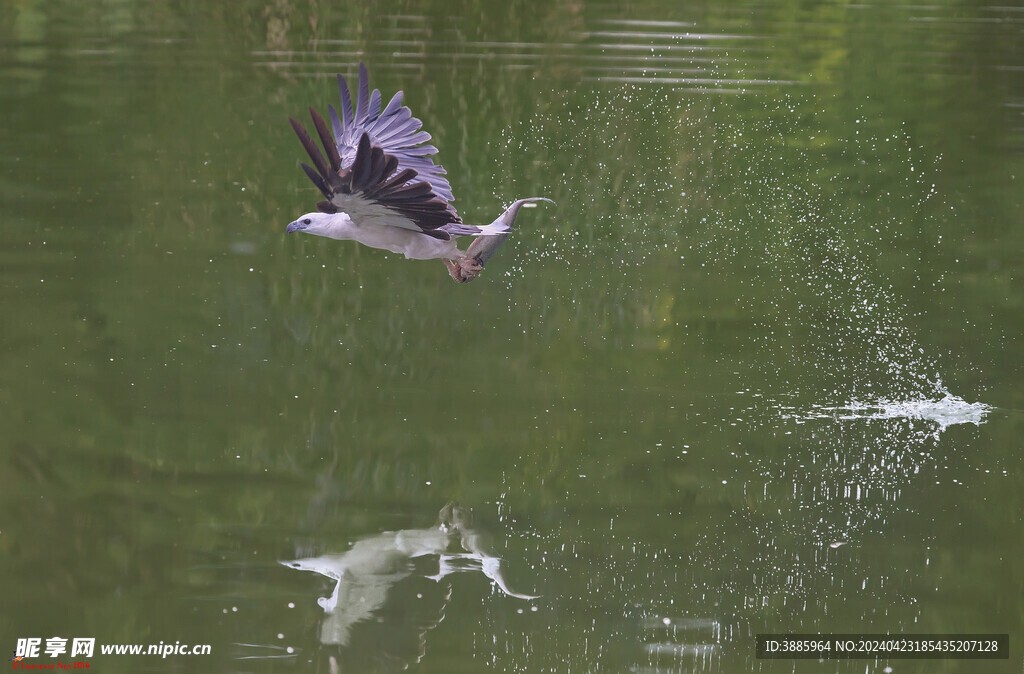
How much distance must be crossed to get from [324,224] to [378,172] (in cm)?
53

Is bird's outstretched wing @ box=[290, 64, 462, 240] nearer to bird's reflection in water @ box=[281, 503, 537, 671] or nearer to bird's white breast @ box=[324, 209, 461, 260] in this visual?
bird's white breast @ box=[324, 209, 461, 260]

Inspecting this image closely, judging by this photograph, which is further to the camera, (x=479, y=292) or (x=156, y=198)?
(x=156, y=198)

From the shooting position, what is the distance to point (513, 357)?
22.5 feet

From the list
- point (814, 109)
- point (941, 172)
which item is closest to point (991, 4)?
point (814, 109)

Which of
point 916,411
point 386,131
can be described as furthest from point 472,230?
point 916,411

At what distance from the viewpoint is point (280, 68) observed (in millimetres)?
11438

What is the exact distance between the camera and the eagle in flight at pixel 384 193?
471 cm

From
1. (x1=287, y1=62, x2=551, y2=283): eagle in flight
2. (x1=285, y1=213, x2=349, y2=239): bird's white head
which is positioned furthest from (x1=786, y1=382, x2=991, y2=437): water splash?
(x1=285, y1=213, x2=349, y2=239): bird's white head

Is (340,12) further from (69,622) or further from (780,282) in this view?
(69,622)

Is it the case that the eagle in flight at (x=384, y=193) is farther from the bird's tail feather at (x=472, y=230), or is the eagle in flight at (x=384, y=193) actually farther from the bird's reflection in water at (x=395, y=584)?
the bird's reflection in water at (x=395, y=584)

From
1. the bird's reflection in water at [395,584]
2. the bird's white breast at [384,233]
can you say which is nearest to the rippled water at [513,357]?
the bird's reflection in water at [395,584]

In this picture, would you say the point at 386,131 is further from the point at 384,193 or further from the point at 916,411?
the point at 916,411

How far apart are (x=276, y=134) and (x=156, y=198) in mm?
1566

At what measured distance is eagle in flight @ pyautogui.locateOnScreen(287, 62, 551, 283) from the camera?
4.71m
